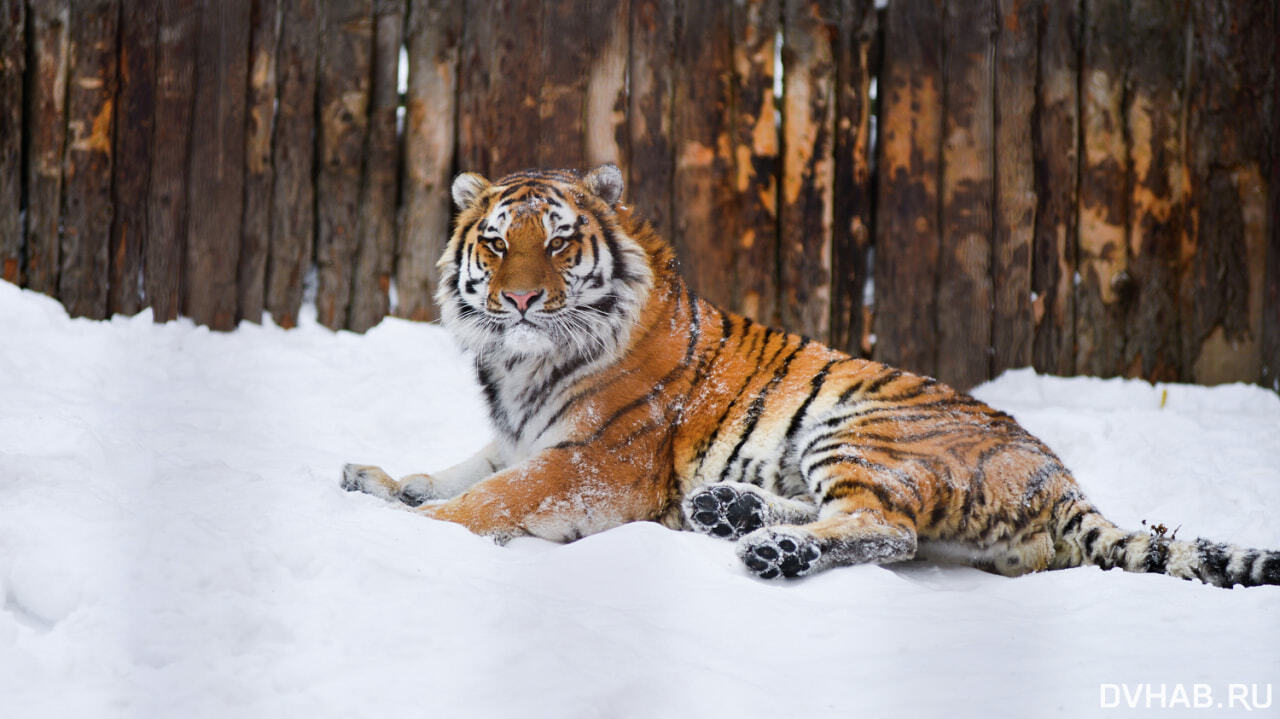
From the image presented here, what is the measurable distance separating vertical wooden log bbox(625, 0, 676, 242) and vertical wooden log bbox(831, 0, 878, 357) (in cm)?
80

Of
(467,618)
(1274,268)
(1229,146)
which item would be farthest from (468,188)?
(1274,268)

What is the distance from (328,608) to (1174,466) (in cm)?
347

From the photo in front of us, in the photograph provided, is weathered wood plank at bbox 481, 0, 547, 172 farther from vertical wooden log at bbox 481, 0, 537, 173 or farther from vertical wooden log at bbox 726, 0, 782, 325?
vertical wooden log at bbox 726, 0, 782, 325

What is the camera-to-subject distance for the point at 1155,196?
5.21 meters

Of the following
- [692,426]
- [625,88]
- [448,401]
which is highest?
[625,88]

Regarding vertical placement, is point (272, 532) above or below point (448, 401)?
above

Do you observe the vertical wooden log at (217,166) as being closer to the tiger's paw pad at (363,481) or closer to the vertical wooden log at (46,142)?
the vertical wooden log at (46,142)

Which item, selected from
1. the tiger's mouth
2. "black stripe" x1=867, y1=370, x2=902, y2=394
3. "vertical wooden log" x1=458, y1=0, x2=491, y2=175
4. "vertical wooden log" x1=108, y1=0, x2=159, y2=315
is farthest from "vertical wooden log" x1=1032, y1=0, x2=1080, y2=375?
"vertical wooden log" x1=108, y1=0, x2=159, y2=315

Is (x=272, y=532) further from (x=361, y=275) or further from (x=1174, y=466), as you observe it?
(x=1174, y=466)

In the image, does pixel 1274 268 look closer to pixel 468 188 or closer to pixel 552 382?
pixel 552 382

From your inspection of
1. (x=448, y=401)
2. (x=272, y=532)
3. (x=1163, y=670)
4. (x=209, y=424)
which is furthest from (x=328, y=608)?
(x=448, y=401)

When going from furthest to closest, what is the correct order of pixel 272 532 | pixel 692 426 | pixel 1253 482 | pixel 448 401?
pixel 448 401, pixel 1253 482, pixel 692 426, pixel 272 532

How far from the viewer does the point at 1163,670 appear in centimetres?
206

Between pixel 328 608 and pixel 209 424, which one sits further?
pixel 209 424
